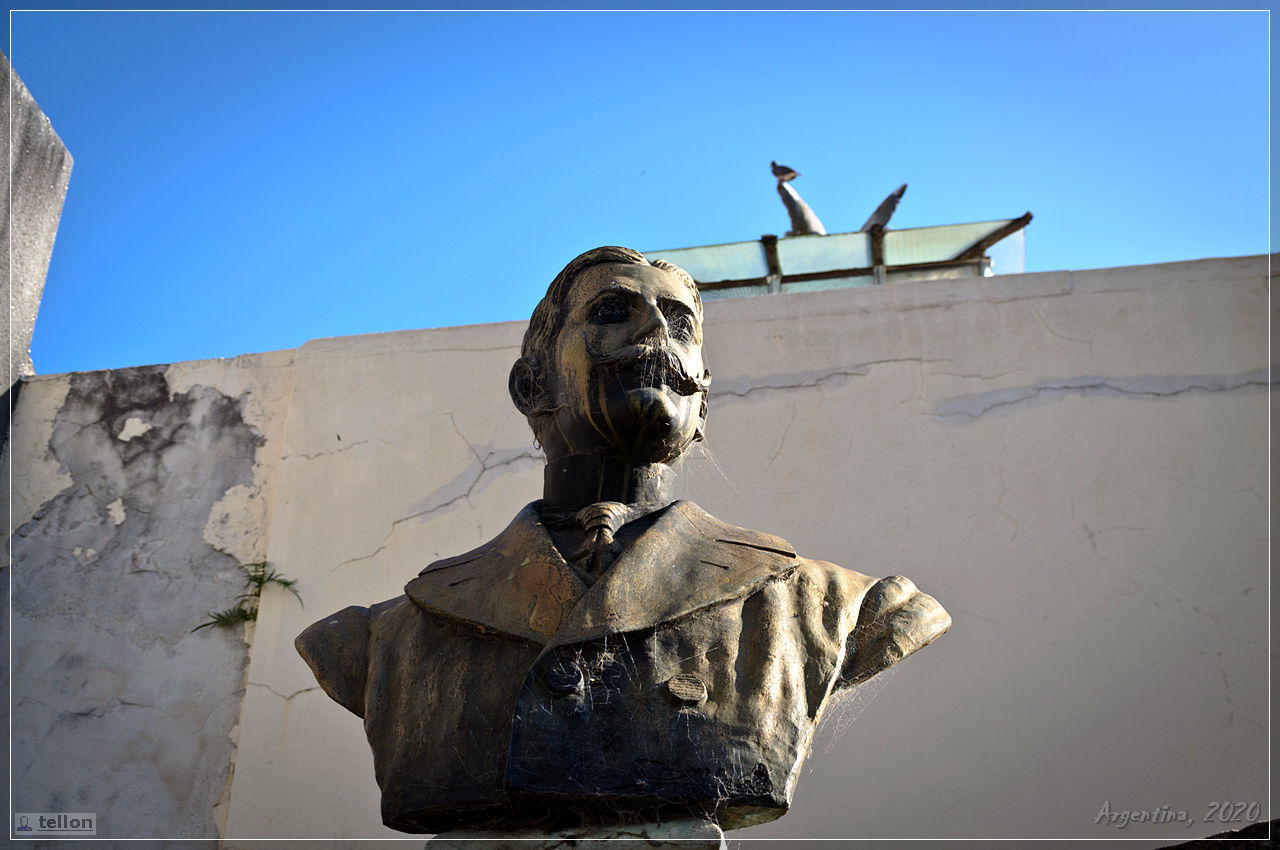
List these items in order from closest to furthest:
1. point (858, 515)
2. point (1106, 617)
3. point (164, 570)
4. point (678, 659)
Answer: point (678, 659) → point (1106, 617) → point (858, 515) → point (164, 570)

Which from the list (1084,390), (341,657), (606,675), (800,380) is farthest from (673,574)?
(1084,390)

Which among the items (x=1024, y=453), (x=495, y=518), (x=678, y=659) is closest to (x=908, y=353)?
(x=1024, y=453)

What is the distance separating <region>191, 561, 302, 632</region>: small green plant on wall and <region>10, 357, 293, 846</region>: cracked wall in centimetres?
4

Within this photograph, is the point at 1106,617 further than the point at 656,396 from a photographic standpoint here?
Yes

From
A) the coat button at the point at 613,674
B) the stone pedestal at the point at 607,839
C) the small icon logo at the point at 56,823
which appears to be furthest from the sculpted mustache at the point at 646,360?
the small icon logo at the point at 56,823

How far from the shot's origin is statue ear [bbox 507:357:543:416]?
272 cm

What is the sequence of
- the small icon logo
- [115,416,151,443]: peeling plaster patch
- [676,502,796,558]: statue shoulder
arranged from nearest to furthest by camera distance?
1. [676,502,796,558]: statue shoulder
2. the small icon logo
3. [115,416,151,443]: peeling plaster patch

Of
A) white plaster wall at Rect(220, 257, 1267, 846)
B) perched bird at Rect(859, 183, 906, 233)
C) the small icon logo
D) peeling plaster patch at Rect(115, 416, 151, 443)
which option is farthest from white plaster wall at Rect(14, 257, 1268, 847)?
perched bird at Rect(859, 183, 906, 233)

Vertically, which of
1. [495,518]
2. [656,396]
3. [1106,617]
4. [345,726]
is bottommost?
[345,726]

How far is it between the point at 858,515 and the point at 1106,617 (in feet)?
2.79

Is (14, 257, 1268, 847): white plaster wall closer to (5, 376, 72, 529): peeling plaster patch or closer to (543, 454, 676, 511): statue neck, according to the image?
(5, 376, 72, 529): peeling plaster patch

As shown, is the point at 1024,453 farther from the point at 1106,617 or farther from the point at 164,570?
the point at 164,570

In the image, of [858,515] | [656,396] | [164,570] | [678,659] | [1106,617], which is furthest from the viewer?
[164,570]

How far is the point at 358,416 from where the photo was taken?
488 cm
